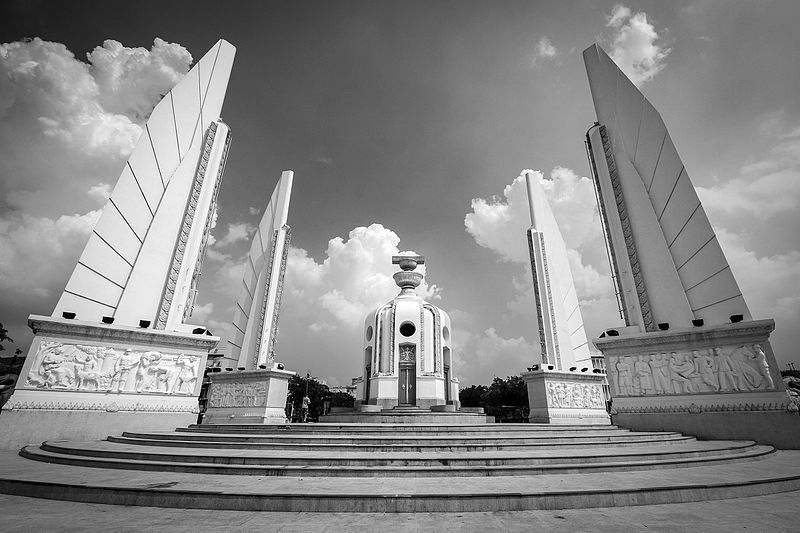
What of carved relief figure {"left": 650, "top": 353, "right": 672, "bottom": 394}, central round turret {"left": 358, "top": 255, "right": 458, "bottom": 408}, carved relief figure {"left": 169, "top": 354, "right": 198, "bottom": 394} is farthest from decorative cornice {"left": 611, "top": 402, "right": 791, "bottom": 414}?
central round turret {"left": 358, "top": 255, "right": 458, "bottom": 408}

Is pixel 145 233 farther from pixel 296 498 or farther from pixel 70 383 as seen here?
pixel 296 498

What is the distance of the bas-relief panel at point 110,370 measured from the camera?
847 cm

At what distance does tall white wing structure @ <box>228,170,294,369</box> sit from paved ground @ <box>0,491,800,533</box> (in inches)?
564

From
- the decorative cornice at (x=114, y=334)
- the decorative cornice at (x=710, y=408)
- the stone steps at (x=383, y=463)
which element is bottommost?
the stone steps at (x=383, y=463)

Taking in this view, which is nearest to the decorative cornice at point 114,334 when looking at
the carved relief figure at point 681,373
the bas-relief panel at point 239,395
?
the bas-relief panel at point 239,395

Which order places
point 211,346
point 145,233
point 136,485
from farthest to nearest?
point 145,233, point 211,346, point 136,485

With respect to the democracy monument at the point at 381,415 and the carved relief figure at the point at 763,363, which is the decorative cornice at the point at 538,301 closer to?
the democracy monument at the point at 381,415

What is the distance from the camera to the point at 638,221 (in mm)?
11750

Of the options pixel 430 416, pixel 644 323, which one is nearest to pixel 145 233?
pixel 430 416

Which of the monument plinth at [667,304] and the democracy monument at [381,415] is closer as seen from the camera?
the democracy monument at [381,415]

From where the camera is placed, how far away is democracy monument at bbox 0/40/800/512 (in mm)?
4242

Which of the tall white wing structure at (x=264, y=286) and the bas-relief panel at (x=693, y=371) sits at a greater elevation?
the tall white wing structure at (x=264, y=286)

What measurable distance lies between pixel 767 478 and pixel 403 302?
21.0 meters

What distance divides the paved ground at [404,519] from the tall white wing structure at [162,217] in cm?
750
